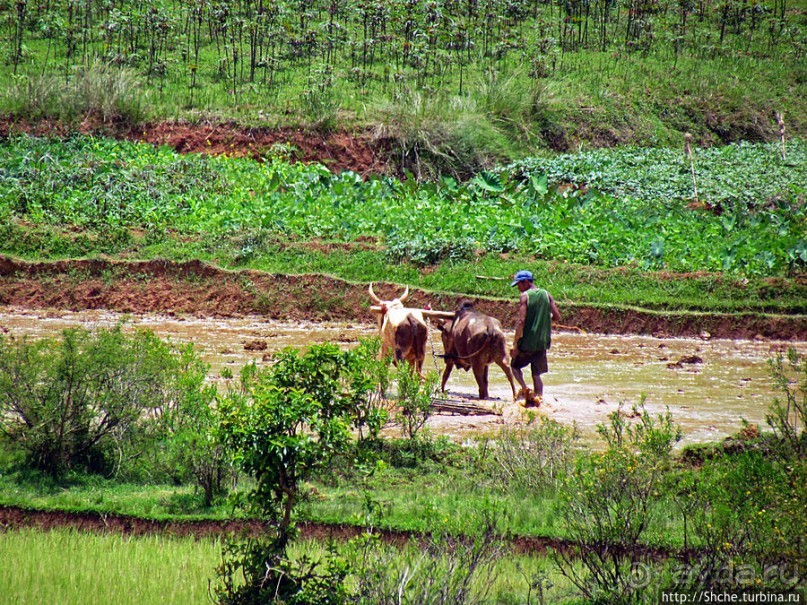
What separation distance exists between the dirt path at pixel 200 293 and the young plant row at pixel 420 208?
114 centimetres

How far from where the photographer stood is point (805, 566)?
5.41 m

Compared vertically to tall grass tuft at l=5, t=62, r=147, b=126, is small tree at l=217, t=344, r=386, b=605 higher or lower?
lower

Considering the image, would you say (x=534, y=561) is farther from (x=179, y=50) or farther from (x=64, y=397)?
(x=179, y=50)

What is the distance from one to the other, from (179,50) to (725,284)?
24737 millimetres

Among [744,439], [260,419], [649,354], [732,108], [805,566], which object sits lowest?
[649,354]

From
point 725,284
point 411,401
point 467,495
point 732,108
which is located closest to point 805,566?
point 467,495

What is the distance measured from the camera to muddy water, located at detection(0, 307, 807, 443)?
11586mm

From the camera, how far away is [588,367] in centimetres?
1523

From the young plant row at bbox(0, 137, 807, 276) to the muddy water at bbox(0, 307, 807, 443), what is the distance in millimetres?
2773

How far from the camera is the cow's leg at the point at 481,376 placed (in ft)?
40.5

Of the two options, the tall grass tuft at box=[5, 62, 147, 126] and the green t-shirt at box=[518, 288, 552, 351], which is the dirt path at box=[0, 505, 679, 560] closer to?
the green t-shirt at box=[518, 288, 552, 351]

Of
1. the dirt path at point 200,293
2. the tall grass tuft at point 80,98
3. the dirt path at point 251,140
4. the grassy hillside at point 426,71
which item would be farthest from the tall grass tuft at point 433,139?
the dirt path at point 200,293

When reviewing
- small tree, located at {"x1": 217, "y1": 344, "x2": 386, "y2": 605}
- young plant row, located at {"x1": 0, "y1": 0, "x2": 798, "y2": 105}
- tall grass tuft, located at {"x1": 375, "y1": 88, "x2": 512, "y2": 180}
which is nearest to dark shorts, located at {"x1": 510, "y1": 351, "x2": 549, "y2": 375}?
small tree, located at {"x1": 217, "y1": 344, "x2": 386, "y2": 605}

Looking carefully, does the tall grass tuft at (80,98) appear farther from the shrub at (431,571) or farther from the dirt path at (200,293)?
the shrub at (431,571)
